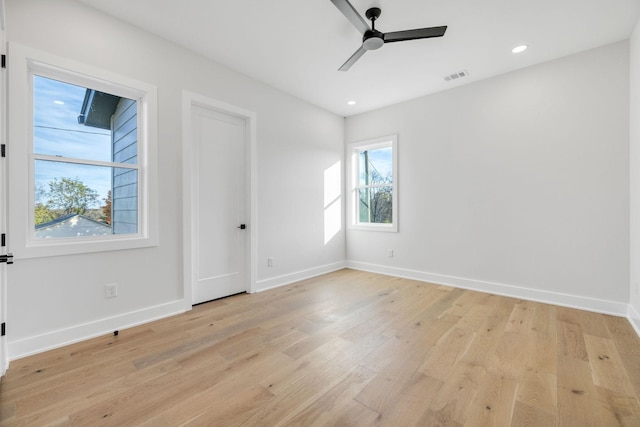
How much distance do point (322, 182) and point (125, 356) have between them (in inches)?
134

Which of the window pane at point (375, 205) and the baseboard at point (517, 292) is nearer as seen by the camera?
the baseboard at point (517, 292)

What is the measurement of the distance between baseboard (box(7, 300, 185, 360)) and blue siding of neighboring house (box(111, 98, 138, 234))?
799 mm

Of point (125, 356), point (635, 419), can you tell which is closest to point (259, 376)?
point (125, 356)

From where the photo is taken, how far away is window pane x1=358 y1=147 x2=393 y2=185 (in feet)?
15.7

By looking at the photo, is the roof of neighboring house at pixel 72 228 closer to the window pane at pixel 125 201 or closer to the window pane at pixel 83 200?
the window pane at pixel 83 200

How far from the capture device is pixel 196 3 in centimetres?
235

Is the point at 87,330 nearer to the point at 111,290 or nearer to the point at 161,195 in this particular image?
the point at 111,290

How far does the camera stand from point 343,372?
1890 millimetres

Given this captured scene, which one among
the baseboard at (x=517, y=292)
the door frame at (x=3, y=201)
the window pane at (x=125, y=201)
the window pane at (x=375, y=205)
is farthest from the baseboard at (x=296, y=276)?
the door frame at (x=3, y=201)

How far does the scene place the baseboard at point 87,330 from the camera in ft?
6.88

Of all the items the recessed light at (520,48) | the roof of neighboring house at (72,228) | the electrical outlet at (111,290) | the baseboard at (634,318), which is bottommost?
the baseboard at (634,318)

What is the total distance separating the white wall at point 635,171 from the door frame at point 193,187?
388 centimetres

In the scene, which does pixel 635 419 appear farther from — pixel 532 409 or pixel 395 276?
pixel 395 276

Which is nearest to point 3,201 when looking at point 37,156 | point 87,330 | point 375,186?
point 37,156
